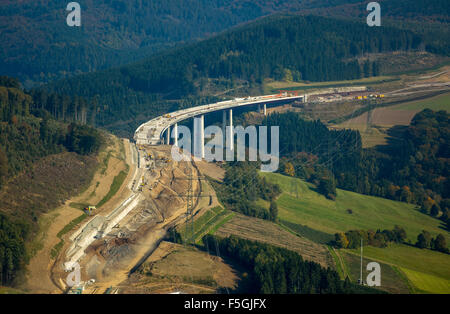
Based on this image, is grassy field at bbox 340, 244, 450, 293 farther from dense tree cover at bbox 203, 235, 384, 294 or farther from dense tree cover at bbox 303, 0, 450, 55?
dense tree cover at bbox 303, 0, 450, 55

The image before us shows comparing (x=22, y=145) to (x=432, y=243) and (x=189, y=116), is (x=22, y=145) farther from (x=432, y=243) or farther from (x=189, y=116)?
(x=432, y=243)

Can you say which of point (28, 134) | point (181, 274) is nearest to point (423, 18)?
point (28, 134)

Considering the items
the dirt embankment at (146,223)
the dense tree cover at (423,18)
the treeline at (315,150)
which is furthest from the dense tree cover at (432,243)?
the dense tree cover at (423,18)

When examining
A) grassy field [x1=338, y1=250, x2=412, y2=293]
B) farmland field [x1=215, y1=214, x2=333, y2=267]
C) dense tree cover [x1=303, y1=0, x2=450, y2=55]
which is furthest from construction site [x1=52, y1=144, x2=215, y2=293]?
dense tree cover [x1=303, y1=0, x2=450, y2=55]

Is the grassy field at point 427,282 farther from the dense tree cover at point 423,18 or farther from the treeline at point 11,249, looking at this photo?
the dense tree cover at point 423,18

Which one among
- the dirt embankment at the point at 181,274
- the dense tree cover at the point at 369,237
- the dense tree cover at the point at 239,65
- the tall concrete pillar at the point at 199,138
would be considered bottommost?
the dense tree cover at the point at 369,237

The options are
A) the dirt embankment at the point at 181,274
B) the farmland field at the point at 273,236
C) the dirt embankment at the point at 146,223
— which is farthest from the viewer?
the farmland field at the point at 273,236
